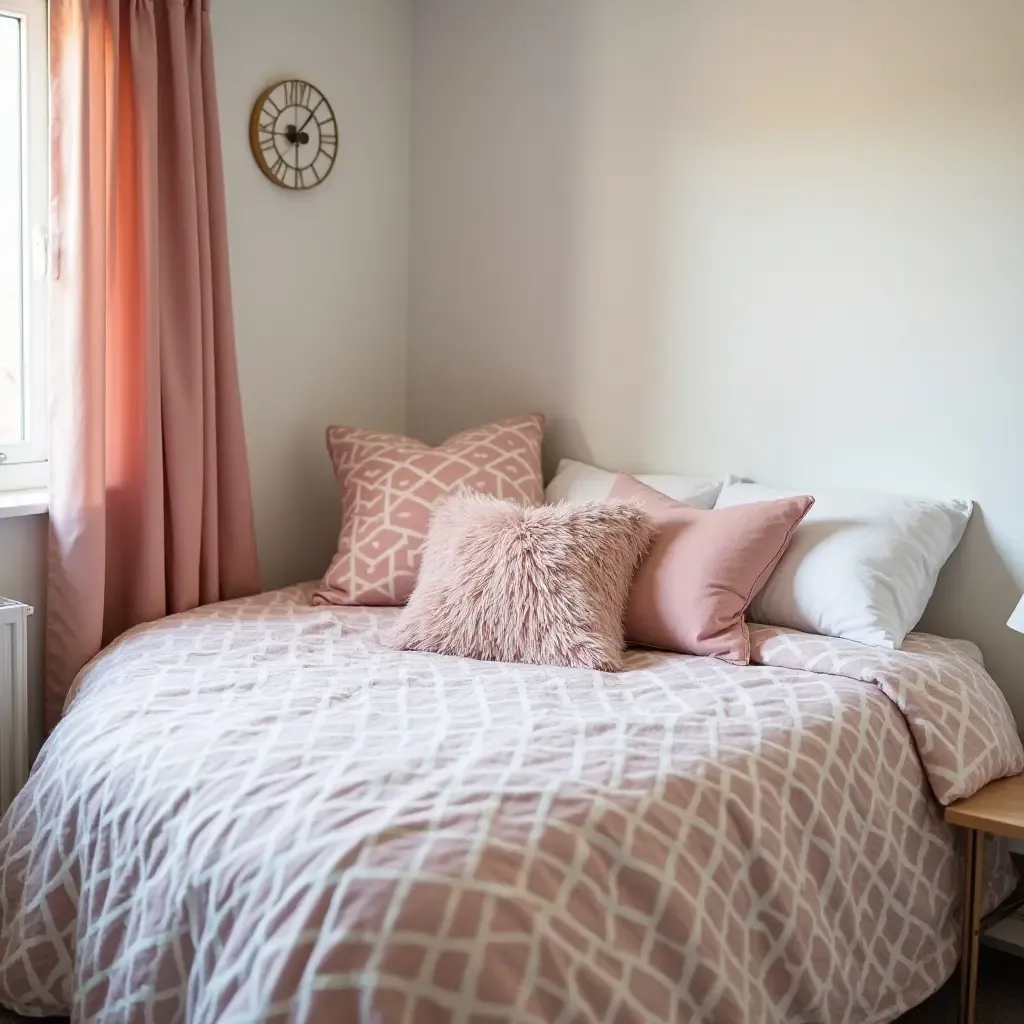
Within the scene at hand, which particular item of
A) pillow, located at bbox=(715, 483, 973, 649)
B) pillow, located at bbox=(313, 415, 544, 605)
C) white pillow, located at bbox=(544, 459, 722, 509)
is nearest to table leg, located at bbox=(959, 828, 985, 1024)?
pillow, located at bbox=(715, 483, 973, 649)

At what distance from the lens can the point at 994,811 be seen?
2180 mm

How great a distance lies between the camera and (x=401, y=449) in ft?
10.0

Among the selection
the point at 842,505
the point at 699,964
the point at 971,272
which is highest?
the point at 971,272

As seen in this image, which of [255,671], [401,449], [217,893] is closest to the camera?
[217,893]

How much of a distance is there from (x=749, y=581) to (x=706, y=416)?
2.22 ft

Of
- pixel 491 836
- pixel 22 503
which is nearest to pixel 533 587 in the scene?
pixel 491 836

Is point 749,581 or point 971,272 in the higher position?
point 971,272

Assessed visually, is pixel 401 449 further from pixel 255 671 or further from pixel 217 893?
pixel 217 893

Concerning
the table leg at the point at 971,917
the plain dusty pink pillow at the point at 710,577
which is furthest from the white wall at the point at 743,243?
the table leg at the point at 971,917

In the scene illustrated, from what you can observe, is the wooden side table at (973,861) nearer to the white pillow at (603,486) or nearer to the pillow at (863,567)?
the pillow at (863,567)

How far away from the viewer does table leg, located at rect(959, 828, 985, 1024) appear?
222cm

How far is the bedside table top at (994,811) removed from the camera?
83.6 inches

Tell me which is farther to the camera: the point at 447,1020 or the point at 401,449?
the point at 401,449

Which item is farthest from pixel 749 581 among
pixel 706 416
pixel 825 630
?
pixel 706 416
